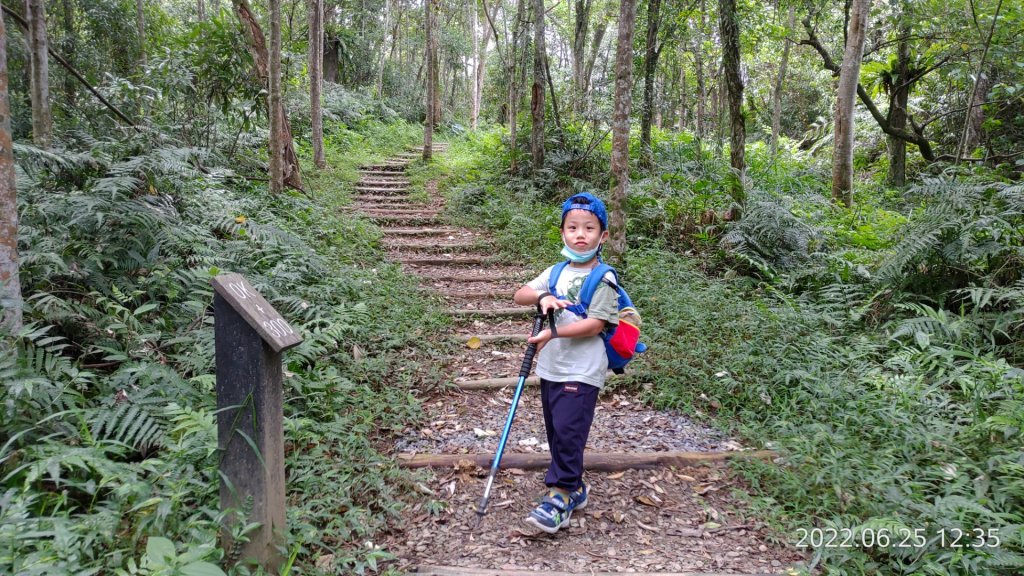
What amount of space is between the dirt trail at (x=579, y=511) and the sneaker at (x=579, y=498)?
8 centimetres

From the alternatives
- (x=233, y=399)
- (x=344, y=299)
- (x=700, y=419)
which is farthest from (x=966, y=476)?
(x=344, y=299)

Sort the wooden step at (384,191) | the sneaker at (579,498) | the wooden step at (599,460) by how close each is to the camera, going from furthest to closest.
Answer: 1. the wooden step at (384,191)
2. the wooden step at (599,460)
3. the sneaker at (579,498)

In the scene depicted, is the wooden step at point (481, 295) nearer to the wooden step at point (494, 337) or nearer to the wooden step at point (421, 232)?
the wooden step at point (494, 337)

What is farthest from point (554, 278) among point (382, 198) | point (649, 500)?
point (382, 198)

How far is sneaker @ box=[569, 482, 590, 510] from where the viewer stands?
312cm

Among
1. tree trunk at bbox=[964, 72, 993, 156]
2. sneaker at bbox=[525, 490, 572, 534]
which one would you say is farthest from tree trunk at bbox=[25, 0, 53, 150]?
tree trunk at bbox=[964, 72, 993, 156]

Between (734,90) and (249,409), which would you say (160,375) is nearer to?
(249,409)

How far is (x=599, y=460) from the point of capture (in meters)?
3.75

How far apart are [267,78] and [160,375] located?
708 centimetres

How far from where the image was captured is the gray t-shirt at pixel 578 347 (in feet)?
9.78

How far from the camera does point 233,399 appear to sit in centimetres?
223

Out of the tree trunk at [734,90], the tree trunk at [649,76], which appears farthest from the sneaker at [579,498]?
the tree trunk at [649,76]

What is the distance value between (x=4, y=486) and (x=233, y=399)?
1206mm

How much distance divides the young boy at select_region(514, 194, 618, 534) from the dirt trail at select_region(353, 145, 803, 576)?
212mm
